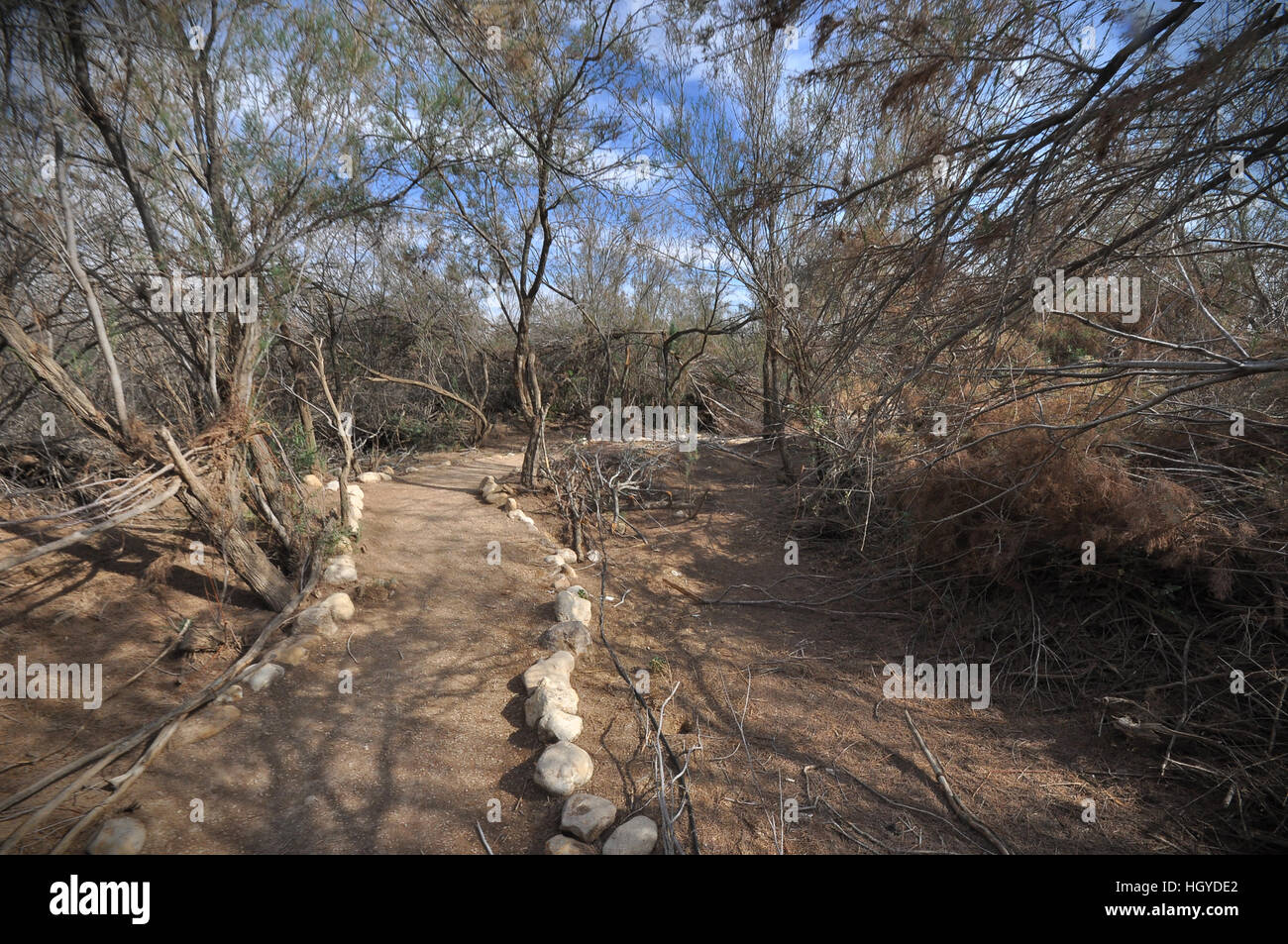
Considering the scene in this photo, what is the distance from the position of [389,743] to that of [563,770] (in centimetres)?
94

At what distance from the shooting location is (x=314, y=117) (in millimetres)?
4371

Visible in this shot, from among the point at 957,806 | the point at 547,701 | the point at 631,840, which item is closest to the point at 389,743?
the point at 547,701

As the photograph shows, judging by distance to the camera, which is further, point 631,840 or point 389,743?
point 389,743

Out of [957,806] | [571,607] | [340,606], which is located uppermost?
[340,606]

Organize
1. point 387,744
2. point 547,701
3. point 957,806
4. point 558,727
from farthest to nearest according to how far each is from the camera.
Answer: point 547,701 → point 558,727 → point 387,744 → point 957,806

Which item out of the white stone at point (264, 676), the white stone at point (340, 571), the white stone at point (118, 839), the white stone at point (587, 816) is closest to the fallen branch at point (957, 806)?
the white stone at point (587, 816)

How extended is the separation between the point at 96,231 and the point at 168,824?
3.87 m

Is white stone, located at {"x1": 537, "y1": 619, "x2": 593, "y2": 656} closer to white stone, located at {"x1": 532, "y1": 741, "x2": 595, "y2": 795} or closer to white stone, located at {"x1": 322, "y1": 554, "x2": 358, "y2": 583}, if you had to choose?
white stone, located at {"x1": 532, "y1": 741, "x2": 595, "y2": 795}

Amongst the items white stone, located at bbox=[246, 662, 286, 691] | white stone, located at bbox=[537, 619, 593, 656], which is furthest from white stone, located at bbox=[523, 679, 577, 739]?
white stone, located at bbox=[246, 662, 286, 691]

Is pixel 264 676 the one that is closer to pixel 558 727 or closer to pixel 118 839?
pixel 118 839

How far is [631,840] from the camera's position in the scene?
2.36 m

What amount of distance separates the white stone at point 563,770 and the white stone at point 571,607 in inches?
54.5

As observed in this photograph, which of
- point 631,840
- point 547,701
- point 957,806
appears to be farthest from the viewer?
point 547,701
